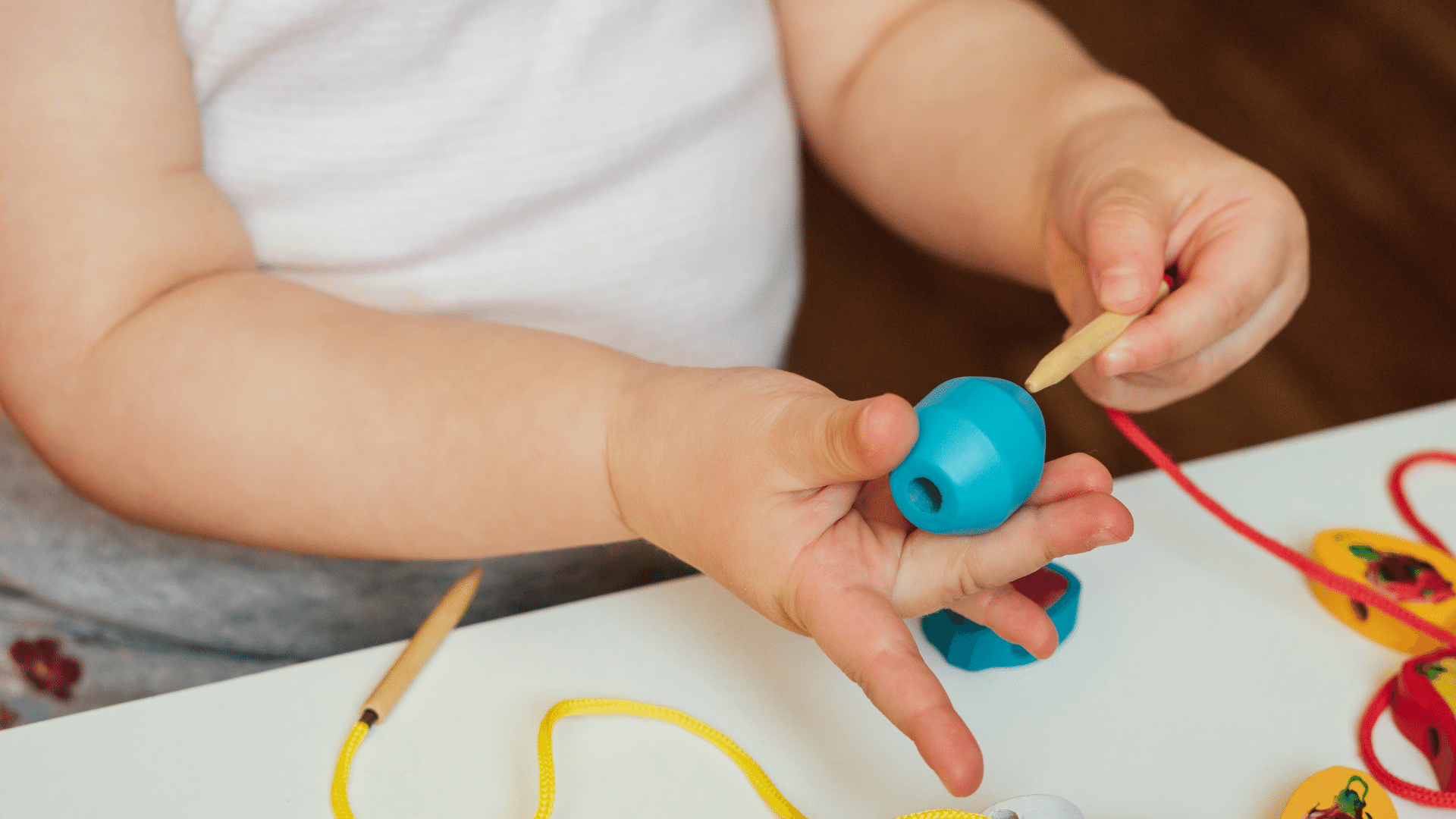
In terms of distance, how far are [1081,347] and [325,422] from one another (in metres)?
0.33

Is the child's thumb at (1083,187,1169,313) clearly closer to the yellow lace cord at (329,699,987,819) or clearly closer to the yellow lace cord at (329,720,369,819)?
the yellow lace cord at (329,699,987,819)

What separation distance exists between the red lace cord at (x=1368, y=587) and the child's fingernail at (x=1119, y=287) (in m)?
0.08

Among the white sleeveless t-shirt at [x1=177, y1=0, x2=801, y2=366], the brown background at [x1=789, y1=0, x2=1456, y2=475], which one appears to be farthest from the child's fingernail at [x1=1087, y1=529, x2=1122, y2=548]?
the brown background at [x1=789, y1=0, x2=1456, y2=475]

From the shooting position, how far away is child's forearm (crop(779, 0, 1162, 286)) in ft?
1.97

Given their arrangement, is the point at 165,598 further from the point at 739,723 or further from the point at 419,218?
the point at 739,723

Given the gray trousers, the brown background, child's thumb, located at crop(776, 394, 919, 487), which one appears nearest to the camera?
child's thumb, located at crop(776, 394, 919, 487)

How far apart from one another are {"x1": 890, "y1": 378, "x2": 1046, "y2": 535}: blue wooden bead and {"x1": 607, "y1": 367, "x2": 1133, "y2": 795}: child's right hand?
0.05 ft

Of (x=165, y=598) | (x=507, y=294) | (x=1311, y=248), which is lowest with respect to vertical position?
(x=1311, y=248)

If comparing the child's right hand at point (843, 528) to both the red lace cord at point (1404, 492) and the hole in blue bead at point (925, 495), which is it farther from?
the red lace cord at point (1404, 492)

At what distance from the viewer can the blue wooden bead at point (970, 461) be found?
35 centimetres

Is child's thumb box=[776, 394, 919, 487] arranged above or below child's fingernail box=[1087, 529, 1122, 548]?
above

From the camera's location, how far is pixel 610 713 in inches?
16.4

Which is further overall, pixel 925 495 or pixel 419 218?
pixel 419 218

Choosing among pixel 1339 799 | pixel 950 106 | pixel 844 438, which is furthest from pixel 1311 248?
pixel 844 438
